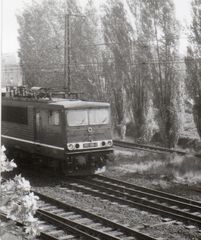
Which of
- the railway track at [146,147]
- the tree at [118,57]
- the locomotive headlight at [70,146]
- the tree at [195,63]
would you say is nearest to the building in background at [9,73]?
the locomotive headlight at [70,146]

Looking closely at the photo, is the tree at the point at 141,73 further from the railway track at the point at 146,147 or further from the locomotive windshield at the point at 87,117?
the locomotive windshield at the point at 87,117

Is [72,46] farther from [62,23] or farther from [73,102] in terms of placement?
[73,102]

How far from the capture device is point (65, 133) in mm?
15562

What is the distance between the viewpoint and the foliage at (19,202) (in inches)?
218

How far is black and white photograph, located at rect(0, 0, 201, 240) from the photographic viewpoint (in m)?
10.8

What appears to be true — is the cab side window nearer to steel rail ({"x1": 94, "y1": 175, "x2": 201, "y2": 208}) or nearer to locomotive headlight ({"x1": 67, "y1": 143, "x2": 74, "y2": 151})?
locomotive headlight ({"x1": 67, "y1": 143, "x2": 74, "y2": 151})

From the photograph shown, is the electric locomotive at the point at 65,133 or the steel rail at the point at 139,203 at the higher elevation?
the electric locomotive at the point at 65,133

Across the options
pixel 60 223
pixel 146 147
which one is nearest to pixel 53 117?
pixel 60 223

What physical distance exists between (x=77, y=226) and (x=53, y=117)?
5776 mm

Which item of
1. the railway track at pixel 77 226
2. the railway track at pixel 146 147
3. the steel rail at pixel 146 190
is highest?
the railway track at pixel 146 147

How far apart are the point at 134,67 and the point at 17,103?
9132 millimetres

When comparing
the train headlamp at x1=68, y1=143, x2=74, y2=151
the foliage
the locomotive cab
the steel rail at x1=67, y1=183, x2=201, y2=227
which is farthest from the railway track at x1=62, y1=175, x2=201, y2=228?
the foliage

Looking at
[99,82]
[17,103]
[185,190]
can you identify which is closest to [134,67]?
[99,82]

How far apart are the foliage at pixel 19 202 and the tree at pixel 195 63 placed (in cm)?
1608
